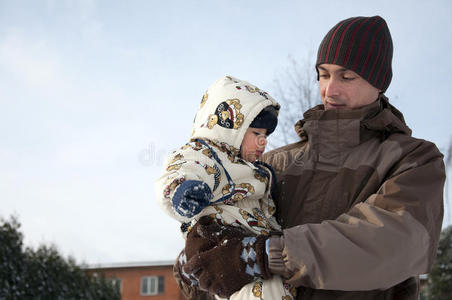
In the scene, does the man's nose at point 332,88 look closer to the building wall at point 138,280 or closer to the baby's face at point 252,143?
the baby's face at point 252,143

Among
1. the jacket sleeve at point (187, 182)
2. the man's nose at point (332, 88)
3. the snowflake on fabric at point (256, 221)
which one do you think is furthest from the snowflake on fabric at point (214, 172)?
the man's nose at point (332, 88)

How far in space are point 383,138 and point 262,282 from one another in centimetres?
94

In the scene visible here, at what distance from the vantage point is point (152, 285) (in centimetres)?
2488

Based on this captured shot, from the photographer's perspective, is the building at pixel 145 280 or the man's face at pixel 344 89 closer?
the man's face at pixel 344 89

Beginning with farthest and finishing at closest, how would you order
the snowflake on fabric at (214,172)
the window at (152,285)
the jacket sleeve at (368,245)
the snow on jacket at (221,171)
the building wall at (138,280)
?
1. the window at (152,285)
2. the building wall at (138,280)
3. the snowflake on fabric at (214,172)
4. the snow on jacket at (221,171)
5. the jacket sleeve at (368,245)

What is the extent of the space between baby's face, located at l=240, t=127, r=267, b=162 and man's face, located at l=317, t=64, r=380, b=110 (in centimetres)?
41

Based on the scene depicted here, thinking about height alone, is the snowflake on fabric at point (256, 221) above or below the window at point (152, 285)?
above

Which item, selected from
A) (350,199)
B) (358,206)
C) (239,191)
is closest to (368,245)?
(358,206)

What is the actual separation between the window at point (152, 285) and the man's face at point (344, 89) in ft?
77.3

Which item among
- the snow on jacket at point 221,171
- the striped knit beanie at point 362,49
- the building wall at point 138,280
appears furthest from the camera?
the building wall at point 138,280

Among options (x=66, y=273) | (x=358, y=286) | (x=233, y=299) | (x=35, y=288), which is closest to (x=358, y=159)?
(x=358, y=286)

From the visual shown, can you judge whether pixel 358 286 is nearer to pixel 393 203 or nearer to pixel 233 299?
pixel 393 203

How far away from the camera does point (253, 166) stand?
2350 millimetres

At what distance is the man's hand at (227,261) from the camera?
193cm
